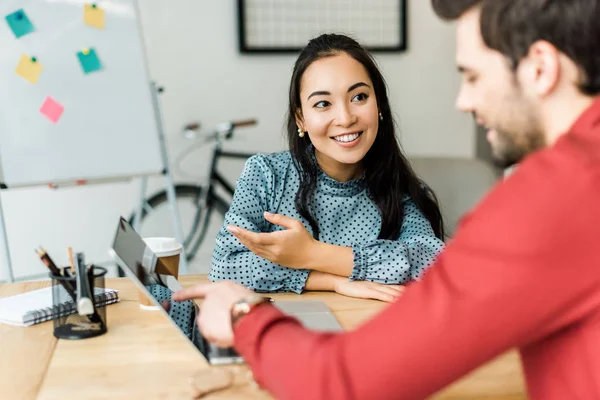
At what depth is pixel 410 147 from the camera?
11.6 feet

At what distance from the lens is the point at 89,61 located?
2527 mm

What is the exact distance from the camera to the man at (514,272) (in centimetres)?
57

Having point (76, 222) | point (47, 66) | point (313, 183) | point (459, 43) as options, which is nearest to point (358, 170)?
point (313, 183)

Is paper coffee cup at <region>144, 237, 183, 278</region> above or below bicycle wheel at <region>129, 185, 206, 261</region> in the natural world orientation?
above

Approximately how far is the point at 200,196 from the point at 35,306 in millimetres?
1948

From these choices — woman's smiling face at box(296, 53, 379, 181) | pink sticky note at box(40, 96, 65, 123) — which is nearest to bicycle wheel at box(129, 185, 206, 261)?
pink sticky note at box(40, 96, 65, 123)

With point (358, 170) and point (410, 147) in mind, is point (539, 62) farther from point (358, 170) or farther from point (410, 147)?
point (410, 147)

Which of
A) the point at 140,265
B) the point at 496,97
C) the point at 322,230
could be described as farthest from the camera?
the point at 322,230

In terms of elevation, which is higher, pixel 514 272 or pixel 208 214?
pixel 514 272

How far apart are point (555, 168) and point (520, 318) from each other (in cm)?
13

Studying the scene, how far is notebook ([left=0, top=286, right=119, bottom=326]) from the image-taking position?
115 cm

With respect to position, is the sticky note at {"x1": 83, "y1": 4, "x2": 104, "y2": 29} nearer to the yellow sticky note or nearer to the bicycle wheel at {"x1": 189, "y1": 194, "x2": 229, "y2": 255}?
the yellow sticky note

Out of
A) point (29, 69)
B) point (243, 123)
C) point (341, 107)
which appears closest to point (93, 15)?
point (29, 69)

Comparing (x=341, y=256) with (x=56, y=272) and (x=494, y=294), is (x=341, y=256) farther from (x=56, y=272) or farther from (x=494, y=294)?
(x=494, y=294)
